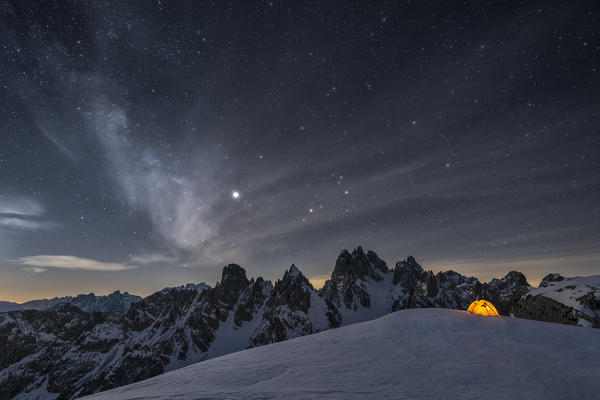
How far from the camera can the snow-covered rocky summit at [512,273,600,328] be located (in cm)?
2383

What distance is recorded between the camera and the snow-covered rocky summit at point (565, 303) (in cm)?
2383

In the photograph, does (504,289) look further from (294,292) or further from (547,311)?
(547,311)

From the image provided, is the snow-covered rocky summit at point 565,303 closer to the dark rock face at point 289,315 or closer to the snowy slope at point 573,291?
the snowy slope at point 573,291

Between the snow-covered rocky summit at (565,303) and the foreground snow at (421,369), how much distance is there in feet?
52.1

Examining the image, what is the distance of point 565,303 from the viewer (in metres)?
26.1

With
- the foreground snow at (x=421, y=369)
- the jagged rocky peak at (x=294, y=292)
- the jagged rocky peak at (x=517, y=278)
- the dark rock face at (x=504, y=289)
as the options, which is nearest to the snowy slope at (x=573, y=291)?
the foreground snow at (x=421, y=369)

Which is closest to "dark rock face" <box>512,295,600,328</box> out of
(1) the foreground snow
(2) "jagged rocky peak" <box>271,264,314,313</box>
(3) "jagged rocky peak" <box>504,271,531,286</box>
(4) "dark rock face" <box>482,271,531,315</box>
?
(1) the foreground snow

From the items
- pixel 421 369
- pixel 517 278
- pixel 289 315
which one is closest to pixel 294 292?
pixel 289 315

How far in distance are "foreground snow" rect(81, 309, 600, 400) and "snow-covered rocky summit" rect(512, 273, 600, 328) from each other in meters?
15.9

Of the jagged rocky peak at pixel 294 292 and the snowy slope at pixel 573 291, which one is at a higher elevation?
the jagged rocky peak at pixel 294 292

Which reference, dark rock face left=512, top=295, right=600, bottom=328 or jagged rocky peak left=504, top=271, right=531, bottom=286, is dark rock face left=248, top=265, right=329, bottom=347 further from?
dark rock face left=512, top=295, right=600, bottom=328

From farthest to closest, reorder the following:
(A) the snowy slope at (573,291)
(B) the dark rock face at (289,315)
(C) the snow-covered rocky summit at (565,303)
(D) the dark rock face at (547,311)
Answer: (B) the dark rock face at (289,315) < (A) the snowy slope at (573,291) < (D) the dark rock face at (547,311) < (C) the snow-covered rocky summit at (565,303)

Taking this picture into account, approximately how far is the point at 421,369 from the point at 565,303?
27.3 m

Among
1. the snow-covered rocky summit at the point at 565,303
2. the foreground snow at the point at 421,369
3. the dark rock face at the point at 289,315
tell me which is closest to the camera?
the foreground snow at the point at 421,369
